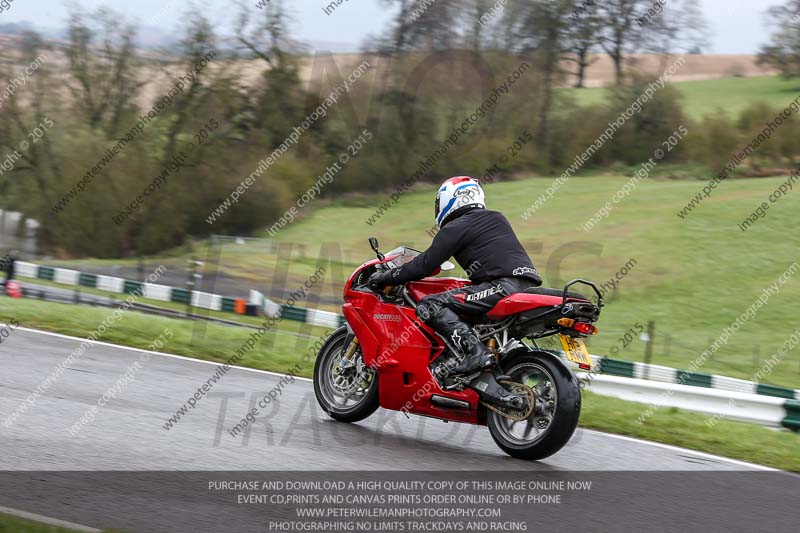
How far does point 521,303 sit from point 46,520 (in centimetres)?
379

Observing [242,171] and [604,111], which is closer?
[242,171]

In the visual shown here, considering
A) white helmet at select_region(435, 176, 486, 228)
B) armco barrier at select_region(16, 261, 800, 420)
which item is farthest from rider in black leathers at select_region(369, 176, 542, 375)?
armco barrier at select_region(16, 261, 800, 420)

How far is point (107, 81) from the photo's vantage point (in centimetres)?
3788

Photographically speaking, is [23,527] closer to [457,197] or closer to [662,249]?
[457,197]

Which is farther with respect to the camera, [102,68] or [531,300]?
[102,68]

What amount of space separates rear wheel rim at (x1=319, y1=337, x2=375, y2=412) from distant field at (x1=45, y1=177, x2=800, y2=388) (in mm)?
12999

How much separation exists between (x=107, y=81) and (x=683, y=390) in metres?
31.6

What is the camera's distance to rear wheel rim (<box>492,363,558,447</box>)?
7043mm

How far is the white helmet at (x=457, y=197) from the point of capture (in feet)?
25.8

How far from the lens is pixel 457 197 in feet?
25.8

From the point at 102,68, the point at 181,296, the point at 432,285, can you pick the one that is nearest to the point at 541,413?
the point at 432,285

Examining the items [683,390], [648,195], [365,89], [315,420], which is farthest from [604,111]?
[315,420]

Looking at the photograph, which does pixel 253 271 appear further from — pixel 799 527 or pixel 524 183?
pixel 799 527

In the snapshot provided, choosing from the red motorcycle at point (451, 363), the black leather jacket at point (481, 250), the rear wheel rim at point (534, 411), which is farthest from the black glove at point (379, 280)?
the rear wheel rim at point (534, 411)
